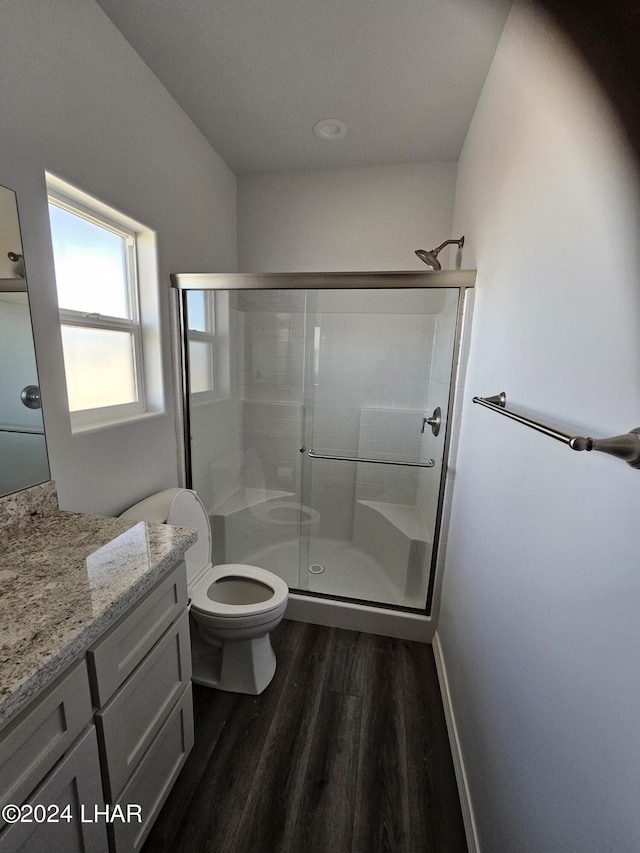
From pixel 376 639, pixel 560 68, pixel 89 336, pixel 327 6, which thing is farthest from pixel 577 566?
pixel 327 6

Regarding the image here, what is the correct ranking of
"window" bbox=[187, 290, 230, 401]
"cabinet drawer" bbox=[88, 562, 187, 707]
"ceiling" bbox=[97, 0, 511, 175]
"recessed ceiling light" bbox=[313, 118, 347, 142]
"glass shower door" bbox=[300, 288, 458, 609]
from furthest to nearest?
"glass shower door" bbox=[300, 288, 458, 609]
"window" bbox=[187, 290, 230, 401]
"recessed ceiling light" bbox=[313, 118, 347, 142]
"ceiling" bbox=[97, 0, 511, 175]
"cabinet drawer" bbox=[88, 562, 187, 707]

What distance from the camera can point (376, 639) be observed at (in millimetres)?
1875

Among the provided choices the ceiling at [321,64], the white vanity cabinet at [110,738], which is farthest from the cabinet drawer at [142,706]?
the ceiling at [321,64]

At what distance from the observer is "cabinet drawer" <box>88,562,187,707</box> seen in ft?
2.48

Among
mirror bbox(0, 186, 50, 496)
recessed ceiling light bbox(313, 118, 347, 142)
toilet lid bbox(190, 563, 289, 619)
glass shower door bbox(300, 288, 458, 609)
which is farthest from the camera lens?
glass shower door bbox(300, 288, 458, 609)

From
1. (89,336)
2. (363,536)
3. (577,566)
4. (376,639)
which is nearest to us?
(577,566)

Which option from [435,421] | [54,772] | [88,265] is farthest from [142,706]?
[435,421]

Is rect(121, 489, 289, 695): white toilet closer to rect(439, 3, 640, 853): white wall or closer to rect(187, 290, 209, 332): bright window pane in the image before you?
rect(439, 3, 640, 853): white wall

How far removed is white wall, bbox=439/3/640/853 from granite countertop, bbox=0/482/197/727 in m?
0.92

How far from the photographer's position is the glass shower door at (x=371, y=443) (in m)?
2.03

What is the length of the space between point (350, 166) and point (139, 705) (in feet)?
9.23

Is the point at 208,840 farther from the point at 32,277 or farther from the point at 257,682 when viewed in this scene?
the point at 32,277

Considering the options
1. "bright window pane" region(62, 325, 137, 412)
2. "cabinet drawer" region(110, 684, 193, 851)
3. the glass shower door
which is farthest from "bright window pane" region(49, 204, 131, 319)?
"cabinet drawer" region(110, 684, 193, 851)

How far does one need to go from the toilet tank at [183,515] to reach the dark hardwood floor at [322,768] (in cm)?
56
